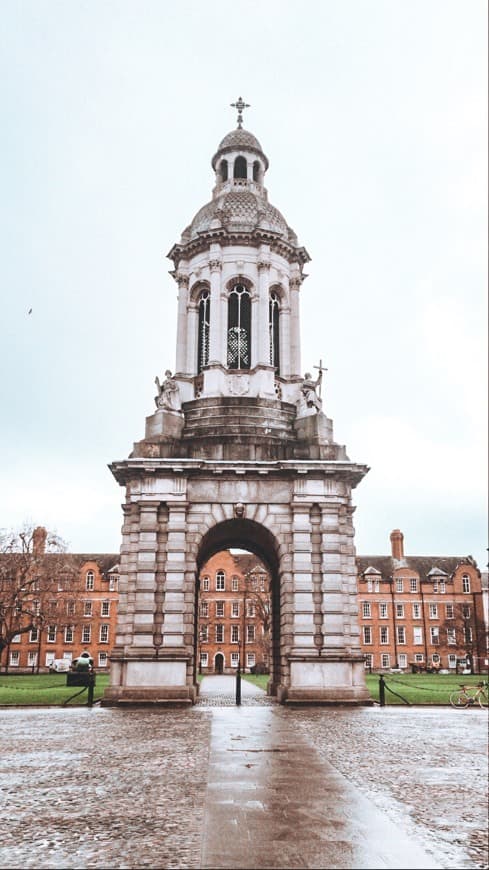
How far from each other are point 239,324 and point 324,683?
14442mm

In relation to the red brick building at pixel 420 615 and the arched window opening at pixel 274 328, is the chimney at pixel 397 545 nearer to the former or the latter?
the red brick building at pixel 420 615

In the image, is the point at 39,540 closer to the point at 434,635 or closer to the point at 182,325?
the point at 182,325

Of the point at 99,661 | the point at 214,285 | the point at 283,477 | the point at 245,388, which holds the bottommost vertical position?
the point at 99,661

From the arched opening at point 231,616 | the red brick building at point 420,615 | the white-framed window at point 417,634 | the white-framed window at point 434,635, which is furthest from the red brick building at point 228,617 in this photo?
the white-framed window at point 434,635

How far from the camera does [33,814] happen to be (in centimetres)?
838

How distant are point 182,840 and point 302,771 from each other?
3.89m

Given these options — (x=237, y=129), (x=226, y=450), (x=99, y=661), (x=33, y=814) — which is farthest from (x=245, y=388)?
(x=99, y=661)

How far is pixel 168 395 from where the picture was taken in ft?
90.8

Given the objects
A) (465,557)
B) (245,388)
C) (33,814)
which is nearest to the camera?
(33,814)

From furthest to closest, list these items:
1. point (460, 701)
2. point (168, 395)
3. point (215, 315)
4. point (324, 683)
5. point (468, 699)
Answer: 1. point (215, 315)
2. point (168, 395)
3. point (460, 701)
4. point (468, 699)
5. point (324, 683)

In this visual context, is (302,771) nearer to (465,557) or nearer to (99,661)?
(99,661)

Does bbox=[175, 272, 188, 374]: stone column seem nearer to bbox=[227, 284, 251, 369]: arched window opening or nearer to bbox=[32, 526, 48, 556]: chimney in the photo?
bbox=[227, 284, 251, 369]: arched window opening

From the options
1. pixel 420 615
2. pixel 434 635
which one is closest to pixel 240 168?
pixel 420 615

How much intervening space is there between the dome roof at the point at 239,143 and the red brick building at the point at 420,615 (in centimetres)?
4877
